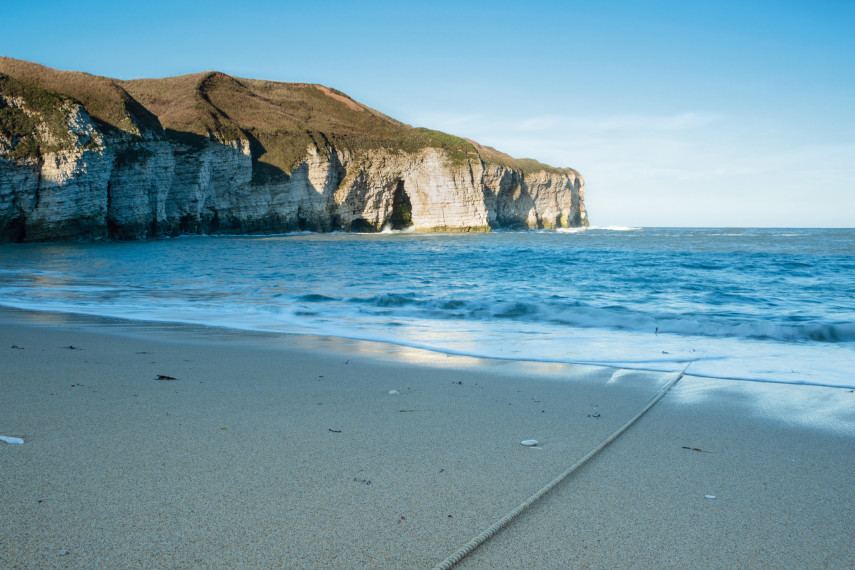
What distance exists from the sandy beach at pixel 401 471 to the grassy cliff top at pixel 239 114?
40.2m

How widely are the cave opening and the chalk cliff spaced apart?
169 millimetres

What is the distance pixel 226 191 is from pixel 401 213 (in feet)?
66.8

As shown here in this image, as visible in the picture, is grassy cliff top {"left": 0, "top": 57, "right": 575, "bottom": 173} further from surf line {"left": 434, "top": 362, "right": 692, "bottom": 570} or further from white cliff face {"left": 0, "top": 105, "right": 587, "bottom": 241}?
surf line {"left": 434, "top": 362, "right": 692, "bottom": 570}

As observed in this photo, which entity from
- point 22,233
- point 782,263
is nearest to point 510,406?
point 782,263

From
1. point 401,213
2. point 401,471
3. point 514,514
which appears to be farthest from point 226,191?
point 514,514

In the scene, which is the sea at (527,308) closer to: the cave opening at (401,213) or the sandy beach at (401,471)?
the sandy beach at (401,471)

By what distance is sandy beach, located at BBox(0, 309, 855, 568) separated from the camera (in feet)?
5.09

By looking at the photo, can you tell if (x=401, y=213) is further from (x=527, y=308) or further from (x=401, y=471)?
(x=401, y=471)

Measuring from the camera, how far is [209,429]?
252 cm

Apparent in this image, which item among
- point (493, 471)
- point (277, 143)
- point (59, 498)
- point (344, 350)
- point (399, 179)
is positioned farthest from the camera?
point (399, 179)

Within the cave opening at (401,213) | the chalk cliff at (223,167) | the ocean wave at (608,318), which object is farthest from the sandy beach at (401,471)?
the cave opening at (401,213)

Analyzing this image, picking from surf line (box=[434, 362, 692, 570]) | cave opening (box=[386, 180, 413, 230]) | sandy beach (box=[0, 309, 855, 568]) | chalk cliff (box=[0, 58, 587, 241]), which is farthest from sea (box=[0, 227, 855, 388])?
cave opening (box=[386, 180, 413, 230])

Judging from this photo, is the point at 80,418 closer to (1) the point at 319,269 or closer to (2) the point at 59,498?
(2) the point at 59,498

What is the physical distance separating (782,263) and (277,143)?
4747cm
